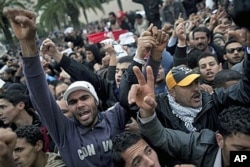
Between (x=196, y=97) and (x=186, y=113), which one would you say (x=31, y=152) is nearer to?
(x=186, y=113)

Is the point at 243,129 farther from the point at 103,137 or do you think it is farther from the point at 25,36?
the point at 25,36

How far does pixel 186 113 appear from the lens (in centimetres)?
309

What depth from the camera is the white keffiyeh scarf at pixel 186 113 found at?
9.81 feet

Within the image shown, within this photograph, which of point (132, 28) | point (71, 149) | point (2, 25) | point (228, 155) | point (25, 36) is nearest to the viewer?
point (228, 155)

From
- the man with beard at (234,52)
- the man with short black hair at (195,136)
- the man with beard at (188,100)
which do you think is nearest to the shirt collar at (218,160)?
the man with short black hair at (195,136)

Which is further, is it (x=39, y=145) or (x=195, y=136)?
(x=39, y=145)

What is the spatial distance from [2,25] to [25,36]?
14048 millimetres

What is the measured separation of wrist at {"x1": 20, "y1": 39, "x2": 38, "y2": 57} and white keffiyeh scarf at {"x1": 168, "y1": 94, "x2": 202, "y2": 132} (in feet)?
3.94

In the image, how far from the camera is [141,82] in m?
2.40

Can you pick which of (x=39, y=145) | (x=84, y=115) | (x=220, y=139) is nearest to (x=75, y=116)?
(x=84, y=115)

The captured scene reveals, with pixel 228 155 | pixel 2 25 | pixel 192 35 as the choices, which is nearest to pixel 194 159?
pixel 228 155

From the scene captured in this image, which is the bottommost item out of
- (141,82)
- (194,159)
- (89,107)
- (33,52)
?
(194,159)

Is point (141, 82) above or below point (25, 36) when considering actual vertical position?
below

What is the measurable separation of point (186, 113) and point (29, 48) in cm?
131
